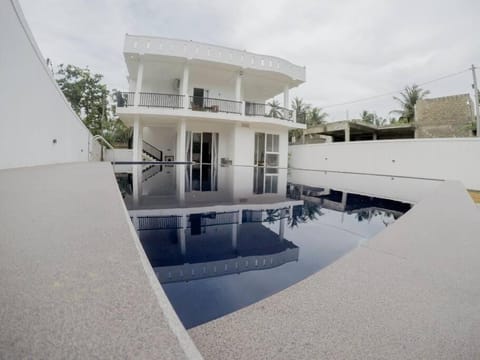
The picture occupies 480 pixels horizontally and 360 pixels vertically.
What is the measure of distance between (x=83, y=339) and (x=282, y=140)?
1315 cm

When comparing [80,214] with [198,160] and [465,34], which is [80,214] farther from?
[465,34]

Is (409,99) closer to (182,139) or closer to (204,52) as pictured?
(204,52)

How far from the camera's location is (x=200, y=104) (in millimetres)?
12648

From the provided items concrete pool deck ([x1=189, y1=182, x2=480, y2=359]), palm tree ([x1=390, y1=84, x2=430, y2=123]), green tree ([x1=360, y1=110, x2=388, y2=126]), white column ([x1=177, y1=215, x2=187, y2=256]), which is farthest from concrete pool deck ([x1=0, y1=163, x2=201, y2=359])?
green tree ([x1=360, y1=110, x2=388, y2=126])

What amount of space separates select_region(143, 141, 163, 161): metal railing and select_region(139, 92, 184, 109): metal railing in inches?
148

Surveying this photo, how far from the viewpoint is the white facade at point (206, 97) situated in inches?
402

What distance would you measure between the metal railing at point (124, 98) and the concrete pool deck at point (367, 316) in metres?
11.0

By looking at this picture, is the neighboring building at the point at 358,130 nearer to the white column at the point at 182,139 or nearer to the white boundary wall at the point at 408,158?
the white boundary wall at the point at 408,158

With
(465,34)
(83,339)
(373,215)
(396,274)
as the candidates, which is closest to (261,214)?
(373,215)

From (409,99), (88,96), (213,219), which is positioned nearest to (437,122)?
(409,99)

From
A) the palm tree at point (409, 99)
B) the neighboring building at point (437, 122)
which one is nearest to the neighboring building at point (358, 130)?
the neighboring building at point (437, 122)

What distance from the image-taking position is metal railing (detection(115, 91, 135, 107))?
400 inches

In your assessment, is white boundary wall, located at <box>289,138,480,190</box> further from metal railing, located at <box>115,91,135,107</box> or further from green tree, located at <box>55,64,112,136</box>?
green tree, located at <box>55,64,112,136</box>

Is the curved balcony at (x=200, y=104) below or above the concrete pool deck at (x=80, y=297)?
above
